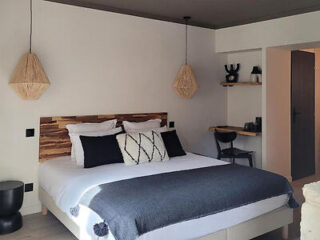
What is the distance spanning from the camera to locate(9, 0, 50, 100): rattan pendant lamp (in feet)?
10.6

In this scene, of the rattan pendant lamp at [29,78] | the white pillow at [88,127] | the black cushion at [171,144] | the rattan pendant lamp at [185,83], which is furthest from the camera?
the rattan pendant lamp at [185,83]

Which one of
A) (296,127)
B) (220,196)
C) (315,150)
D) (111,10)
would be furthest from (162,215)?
(315,150)

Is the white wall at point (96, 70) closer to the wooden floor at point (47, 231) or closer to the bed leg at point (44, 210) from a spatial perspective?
the bed leg at point (44, 210)

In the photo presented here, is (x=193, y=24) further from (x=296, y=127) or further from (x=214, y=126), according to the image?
(x=296, y=127)

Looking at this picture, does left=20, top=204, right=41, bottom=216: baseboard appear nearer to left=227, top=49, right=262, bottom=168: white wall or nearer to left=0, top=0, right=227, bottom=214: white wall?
left=0, top=0, right=227, bottom=214: white wall

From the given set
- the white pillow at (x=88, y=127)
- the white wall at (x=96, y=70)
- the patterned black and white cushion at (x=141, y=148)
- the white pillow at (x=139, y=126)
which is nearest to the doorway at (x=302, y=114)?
the white wall at (x=96, y=70)

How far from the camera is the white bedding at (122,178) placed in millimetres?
2248

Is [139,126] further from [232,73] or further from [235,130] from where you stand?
[232,73]

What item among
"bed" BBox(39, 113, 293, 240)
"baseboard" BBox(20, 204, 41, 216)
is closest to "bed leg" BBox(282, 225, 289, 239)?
"bed" BBox(39, 113, 293, 240)

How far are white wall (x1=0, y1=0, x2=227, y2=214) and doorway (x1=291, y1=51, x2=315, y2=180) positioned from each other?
1.25 metres

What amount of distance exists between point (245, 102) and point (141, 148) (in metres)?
2.42

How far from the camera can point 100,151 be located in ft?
10.8

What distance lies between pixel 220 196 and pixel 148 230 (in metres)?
0.69

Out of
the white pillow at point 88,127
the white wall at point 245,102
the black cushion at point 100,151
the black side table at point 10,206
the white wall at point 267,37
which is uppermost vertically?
the white wall at point 267,37
